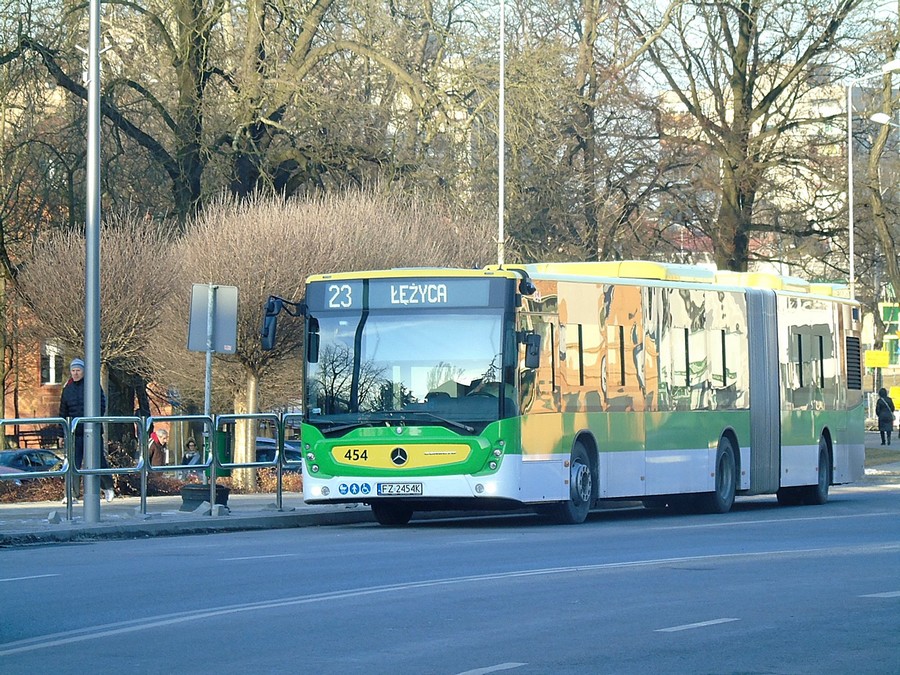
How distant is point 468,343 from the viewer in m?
19.3

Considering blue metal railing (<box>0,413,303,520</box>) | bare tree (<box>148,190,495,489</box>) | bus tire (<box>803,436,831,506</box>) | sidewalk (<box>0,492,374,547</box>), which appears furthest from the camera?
bare tree (<box>148,190,495,489</box>)

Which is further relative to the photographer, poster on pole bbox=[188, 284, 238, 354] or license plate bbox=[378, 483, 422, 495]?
poster on pole bbox=[188, 284, 238, 354]

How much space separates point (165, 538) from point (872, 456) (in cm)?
3030

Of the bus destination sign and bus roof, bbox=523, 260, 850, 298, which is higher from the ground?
bus roof, bbox=523, 260, 850, 298

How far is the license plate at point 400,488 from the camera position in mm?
19188

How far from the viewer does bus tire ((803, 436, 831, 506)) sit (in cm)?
2678

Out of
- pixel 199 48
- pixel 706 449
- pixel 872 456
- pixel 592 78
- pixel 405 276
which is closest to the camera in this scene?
pixel 405 276

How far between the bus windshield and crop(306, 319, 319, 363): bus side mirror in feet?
0.50

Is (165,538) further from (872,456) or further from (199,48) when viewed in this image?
(872,456)

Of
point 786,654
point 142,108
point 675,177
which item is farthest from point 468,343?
point 675,177

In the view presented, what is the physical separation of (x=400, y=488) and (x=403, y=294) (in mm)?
2219

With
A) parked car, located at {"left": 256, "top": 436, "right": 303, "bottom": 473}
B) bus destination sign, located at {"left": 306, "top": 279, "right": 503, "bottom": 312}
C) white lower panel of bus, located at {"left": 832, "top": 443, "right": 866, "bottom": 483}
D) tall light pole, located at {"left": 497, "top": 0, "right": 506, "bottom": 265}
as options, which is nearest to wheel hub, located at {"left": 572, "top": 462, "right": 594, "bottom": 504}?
bus destination sign, located at {"left": 306, "top": 279, "right": 503, "bottom": 312}

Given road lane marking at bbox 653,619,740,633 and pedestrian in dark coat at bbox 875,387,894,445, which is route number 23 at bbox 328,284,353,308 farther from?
pedestrian in dark coat at bbox 875,387,894,445

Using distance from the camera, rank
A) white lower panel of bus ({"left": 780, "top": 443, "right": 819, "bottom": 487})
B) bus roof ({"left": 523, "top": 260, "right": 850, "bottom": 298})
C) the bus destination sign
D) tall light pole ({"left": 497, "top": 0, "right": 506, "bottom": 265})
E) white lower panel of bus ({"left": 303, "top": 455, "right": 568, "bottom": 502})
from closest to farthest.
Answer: white lower panel of bus ({"left": 303, "top": 455, "right": 568, "bottom": 502}), the bus destination sign, bus roof ({"left": 523, "top": 260, "right": 850, "bottom": 298}), white lower panel of bus ({"left": 780, "top": 443, "right": 819, "bottom": 487}), tall light pole ({"left": 497, "top": 0, "right": 506, "bottom": 265})
